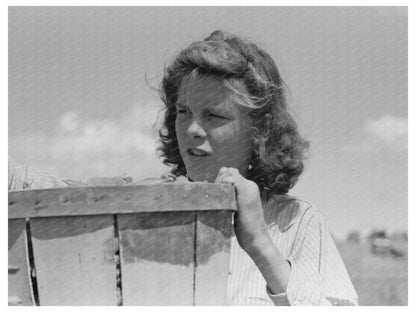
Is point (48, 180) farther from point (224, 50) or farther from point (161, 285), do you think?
point (224, 50)

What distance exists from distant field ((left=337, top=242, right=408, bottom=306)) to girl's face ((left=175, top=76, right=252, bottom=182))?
3.76m

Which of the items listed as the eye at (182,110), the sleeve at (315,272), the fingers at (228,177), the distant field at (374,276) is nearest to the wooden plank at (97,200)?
the fingers at (228,177)

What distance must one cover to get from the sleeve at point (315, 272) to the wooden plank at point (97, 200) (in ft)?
1.84

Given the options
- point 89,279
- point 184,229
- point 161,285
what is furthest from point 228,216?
point 89,279

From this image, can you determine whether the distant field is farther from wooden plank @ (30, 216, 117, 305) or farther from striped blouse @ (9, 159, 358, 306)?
wooden plank @ (30, 216, 117, 305)

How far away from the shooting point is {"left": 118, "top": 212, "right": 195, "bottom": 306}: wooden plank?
1.53 metres

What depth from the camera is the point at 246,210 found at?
168cm

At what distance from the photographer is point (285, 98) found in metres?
2.73

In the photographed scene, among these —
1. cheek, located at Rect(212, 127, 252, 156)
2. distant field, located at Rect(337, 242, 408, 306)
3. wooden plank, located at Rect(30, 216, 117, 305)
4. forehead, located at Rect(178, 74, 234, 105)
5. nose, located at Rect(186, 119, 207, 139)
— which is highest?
forehead, located at Rect(178, 74, 234, 105)

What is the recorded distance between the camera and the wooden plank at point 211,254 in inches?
62.0

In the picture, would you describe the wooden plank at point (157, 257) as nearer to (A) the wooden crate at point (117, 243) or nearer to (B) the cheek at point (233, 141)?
(A) the wooden crate at point (117, 243)

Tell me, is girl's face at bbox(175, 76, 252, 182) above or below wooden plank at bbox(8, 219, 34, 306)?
above

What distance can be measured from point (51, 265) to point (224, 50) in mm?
1223

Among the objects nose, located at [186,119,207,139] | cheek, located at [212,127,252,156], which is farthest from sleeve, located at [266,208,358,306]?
nose, located at [186,119,207,139]
